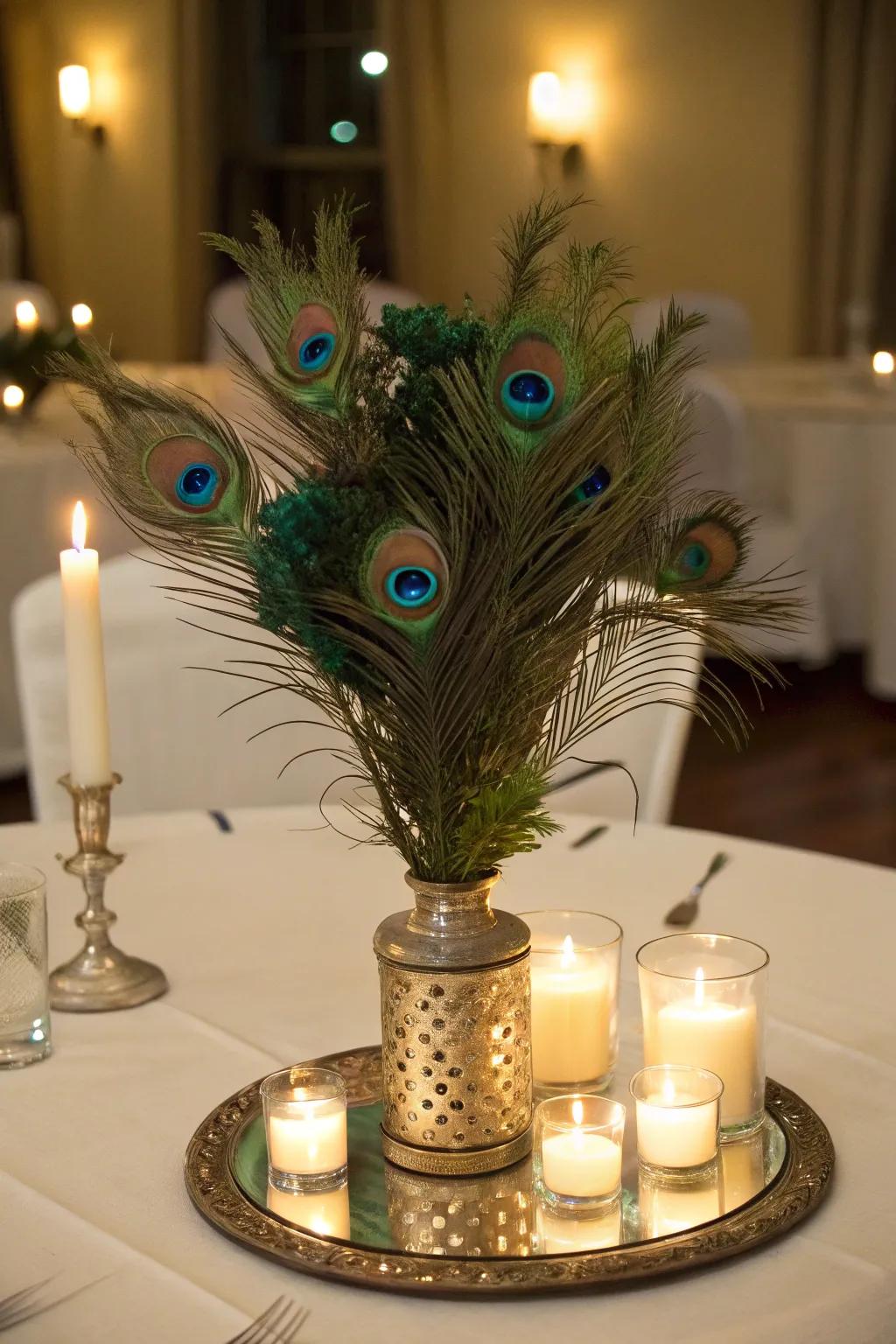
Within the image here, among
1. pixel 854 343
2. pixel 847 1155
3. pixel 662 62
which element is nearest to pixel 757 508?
pixel 854 343

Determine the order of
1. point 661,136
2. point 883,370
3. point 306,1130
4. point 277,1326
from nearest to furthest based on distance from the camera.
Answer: point 277,1326, point 306,1130, point 883,370, point 661,136

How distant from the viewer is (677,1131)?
0.74m

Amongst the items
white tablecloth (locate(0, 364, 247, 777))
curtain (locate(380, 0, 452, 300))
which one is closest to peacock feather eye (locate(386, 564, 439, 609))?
white tablecloth (locate(0, 364, 247, 777))

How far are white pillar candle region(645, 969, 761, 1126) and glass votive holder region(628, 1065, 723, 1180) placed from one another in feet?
0.14

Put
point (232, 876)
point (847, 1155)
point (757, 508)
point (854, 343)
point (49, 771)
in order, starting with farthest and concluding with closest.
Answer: point (854, 343)
point (757, 508)
point (49, 771)
point (232, 876)
point (847, 1155)

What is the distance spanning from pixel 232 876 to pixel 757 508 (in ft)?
11.3

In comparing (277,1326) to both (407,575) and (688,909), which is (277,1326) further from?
(688,909)

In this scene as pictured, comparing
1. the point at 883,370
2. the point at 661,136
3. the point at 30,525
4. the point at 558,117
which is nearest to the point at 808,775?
the point at 883,370

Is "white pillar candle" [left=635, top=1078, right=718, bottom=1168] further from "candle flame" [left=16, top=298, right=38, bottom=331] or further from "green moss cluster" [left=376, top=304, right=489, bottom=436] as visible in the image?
"candle flame" [left=16, top=298, right=38, bottom=331]

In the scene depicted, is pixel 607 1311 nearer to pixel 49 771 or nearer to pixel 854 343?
pixel 49 771

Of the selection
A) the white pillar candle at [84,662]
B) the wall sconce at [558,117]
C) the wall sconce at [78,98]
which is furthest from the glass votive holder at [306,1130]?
the wall sconce at [78,98]

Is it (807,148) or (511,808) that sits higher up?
(807,148)

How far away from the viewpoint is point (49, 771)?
64.2 inches

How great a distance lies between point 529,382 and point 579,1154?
1.12 feet
